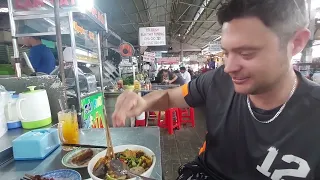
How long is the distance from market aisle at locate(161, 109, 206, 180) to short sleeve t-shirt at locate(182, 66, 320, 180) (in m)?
1.79

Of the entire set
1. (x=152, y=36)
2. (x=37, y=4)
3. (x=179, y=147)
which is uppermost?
(x=152, y=36)

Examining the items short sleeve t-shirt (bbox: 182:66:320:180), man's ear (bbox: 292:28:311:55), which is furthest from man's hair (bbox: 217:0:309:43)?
short sleeve t-shirt (bbox: 182:66:320:180)

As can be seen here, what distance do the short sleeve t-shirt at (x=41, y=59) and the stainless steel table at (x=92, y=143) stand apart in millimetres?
1973

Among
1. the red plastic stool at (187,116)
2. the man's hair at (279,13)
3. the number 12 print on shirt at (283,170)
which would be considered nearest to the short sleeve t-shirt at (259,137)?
the number 12 print on shirt at (283,170)

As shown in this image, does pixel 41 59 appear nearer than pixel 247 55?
No

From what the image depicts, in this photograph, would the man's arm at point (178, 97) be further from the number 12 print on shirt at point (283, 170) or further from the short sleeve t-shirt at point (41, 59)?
the short sleeve t-shirt at point (41, 59)

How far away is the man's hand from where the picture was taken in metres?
1.03

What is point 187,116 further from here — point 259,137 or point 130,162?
point 130,162

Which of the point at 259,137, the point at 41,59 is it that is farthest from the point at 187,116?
the point at 259,137

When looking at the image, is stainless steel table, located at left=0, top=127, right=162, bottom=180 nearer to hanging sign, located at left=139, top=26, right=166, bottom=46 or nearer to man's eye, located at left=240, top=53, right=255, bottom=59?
man's eye, located at left=240, top=53, right=255, bottom=59

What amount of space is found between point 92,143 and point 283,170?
43.1 inches

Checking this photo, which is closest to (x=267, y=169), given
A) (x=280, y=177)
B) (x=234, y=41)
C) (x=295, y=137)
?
(x=280, y=177)

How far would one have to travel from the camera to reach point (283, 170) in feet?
2.87

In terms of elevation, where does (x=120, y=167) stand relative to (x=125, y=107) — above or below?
below
